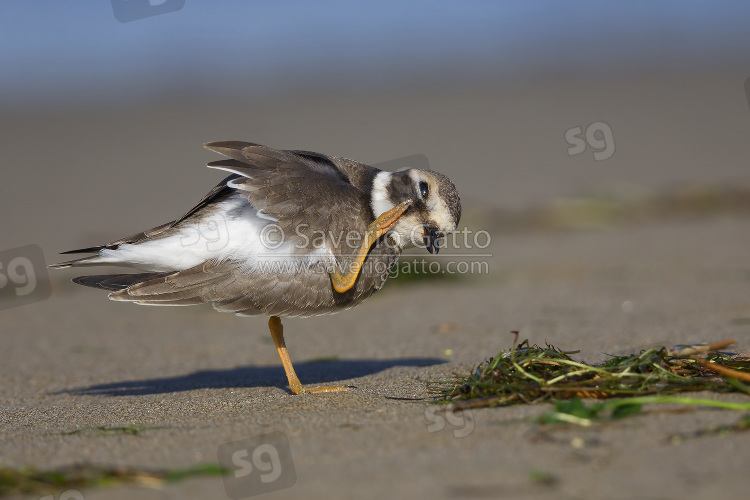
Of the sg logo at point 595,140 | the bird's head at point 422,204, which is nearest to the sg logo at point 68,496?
the bird's head at point 422,204

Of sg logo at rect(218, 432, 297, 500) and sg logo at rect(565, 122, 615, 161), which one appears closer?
sg logo at rect(218, 432, 297, 500)

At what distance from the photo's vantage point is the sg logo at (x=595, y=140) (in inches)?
581

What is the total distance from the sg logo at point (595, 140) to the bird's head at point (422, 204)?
9.88 m

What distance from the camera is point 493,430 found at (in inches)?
122

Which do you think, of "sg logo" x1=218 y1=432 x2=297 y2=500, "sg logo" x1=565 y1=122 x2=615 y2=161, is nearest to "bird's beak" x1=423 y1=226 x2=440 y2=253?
"sg logo" x1=218 y1=432 x2=297 y2=500

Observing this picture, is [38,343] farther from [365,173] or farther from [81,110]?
[81,110]

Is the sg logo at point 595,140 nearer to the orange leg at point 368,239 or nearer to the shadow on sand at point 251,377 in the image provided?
the shadow on sand at point 251,377

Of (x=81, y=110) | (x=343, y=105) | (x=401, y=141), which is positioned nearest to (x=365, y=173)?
(x=401, y=141)

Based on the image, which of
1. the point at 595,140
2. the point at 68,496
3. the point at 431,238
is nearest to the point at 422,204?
the point at 431,238

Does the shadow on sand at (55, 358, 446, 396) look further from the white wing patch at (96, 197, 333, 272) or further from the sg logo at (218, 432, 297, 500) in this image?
the sg logo at (218, 432, 297, 500)

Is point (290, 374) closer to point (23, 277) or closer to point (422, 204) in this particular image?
Answer: point (422, 204)

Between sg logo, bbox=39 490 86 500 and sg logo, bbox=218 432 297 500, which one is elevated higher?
sg logo, bbox=39 490 86 500

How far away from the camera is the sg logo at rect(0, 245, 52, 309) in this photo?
8469 millimetres

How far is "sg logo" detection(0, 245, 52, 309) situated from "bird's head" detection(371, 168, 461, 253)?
490 cm
